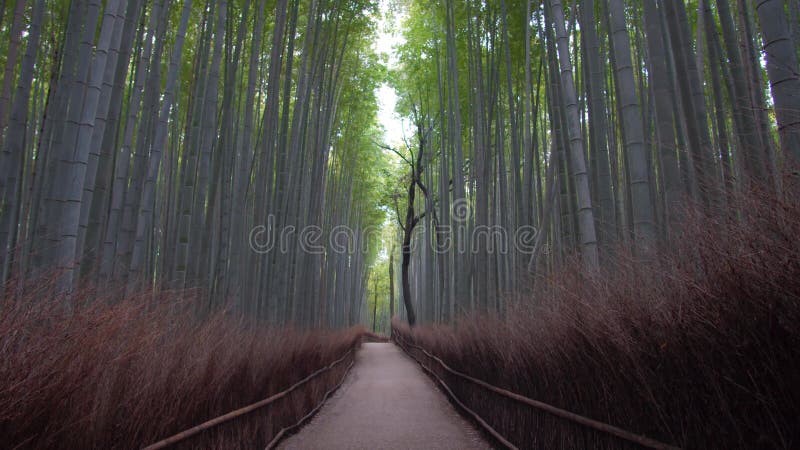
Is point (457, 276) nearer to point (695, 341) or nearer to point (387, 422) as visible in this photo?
point (387, 422)

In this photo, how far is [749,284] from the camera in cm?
131

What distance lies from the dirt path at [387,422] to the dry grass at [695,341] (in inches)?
56.7

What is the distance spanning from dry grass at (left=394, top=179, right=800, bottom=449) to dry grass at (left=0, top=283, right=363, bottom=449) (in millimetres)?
1828

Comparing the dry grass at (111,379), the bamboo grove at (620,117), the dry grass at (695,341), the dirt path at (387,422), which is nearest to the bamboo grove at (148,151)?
the dry grass at (111,379)

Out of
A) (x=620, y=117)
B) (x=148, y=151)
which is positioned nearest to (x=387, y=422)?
(x=148, y=151)

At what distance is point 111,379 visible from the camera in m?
1.75

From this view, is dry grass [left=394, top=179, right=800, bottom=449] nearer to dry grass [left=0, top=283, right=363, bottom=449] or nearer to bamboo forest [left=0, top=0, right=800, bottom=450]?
bamboo forest [left=0, top=0, right=800, bottom=450]

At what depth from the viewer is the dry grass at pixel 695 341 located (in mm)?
1252

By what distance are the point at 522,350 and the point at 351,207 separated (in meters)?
14.2

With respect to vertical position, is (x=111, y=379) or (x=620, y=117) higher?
(x=620, y=117)

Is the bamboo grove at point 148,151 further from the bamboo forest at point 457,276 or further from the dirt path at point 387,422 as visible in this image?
the dirt path at point 387,422

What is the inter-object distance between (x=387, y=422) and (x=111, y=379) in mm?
3347

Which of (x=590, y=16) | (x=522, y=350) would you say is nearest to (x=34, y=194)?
(x=522, y=350)

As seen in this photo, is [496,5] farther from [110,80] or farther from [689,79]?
[110,80]
